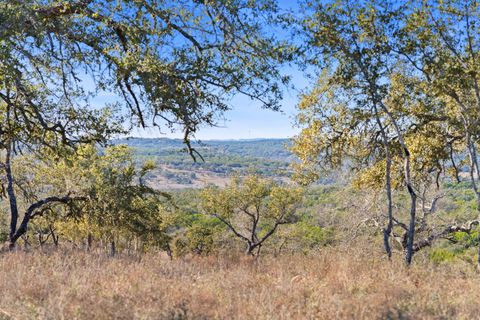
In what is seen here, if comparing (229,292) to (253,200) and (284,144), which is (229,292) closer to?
(284,144)

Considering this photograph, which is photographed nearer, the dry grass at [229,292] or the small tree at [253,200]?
the dry grass at [229,292]

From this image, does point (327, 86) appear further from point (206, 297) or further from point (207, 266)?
point (206, 297)

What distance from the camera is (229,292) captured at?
216 inches

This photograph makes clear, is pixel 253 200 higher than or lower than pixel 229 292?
lower

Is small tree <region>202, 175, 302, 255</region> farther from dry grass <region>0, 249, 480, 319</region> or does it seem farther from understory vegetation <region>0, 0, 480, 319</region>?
dry grass <region>0, 249, 480, 319</region>

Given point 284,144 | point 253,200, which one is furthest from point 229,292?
point 253,200

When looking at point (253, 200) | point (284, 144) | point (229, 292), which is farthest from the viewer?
point (253, 200)

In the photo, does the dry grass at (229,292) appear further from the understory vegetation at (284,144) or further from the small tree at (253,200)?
the small tree at (253,200)

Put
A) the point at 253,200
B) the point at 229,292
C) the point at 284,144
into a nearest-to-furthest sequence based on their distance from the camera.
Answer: the point at 229,292, the point at 284,144, the point at 253,200

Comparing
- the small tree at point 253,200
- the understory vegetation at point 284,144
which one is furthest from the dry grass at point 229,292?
the small tree at point 253,200

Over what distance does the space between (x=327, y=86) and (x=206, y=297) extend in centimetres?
717

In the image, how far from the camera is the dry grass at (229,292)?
4.58 metres

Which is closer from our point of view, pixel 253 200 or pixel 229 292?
pixel 229 292

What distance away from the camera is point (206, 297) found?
521 centimetres
